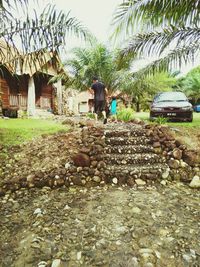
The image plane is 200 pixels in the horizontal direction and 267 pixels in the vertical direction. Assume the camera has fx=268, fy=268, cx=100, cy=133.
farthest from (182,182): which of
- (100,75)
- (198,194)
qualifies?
(100,75)

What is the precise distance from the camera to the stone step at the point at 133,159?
544 centimetres

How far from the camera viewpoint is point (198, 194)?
453cm

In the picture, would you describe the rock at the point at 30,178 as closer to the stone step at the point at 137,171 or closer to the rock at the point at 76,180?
the rock at the point at 76,180

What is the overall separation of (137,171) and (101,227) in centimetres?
192

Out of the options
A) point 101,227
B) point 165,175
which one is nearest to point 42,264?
point 101,227

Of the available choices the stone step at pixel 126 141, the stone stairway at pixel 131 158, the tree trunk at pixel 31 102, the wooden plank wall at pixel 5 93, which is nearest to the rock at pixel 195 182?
the stone stairway at pixel 131 158

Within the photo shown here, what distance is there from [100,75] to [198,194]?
44.2 feet

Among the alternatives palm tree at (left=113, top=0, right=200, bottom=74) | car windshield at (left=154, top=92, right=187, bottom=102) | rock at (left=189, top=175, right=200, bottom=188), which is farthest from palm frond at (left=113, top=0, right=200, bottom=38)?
car windshield at (left=154, top=92, right=187, bottom=102)

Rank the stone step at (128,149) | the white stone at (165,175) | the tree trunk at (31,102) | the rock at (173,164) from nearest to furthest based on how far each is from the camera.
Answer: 1. the white stone at (165,175)
2. the rock at (173,164)
3. the stone step at (128,149)
4. the tree trunk at (31,102)

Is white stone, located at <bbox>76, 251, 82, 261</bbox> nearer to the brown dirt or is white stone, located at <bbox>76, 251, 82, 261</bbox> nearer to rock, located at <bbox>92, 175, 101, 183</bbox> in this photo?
rock, located at <bbox>92, 175, 101, 183</bbox>

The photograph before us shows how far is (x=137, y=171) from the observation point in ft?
16.7

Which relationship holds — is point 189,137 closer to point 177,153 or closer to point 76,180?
point 177,153

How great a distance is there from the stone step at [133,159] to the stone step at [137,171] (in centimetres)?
14

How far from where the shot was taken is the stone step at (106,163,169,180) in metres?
5.01
